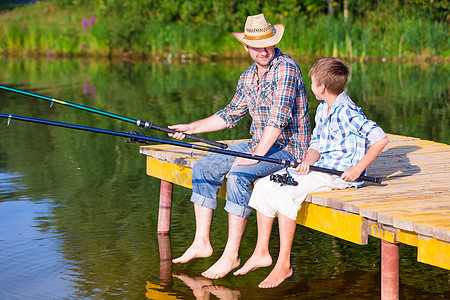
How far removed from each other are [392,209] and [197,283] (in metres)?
1.59

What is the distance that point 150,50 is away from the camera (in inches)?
1001

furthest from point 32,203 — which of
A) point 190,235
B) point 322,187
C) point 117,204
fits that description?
point 322,187

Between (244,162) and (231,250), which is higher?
(244,162)

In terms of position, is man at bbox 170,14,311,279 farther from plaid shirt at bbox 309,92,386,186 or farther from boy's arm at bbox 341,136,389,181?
boy's arm at bbox 341,136,389,181

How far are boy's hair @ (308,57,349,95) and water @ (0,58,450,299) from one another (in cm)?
137

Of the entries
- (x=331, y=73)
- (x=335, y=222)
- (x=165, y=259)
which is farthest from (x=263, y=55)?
(x=165, y=259)

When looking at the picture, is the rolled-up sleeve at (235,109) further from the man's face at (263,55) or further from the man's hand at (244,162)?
the man's hand at (244,162)

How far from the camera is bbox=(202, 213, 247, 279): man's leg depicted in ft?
17.9

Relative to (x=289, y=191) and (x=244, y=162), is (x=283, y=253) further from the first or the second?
(x=244, y=162)

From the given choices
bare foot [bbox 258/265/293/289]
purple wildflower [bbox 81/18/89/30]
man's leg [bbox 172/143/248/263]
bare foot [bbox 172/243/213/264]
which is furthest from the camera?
purple wildflower [bbox 81/18/89/30]

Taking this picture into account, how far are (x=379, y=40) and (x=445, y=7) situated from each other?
6.60 feet

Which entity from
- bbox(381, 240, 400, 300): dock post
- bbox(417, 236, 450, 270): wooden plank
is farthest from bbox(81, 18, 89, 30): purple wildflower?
bbox(417, 236, 450, 270): wooden plank

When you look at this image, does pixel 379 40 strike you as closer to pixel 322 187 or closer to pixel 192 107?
pixel 192 107

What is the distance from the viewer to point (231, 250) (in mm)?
5477
